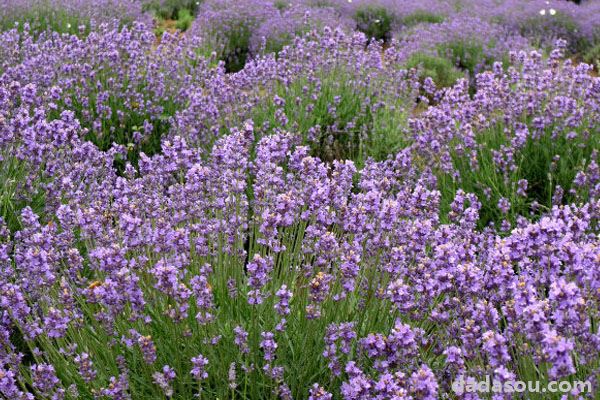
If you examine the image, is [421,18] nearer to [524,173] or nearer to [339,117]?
[339,117]

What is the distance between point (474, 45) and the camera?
8.87 m

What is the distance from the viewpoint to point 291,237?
298cm

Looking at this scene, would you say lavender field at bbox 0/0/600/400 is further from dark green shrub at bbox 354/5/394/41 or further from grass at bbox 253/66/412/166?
dark green shrub at bbox 354/5/394/41

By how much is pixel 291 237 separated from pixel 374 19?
8.89 m

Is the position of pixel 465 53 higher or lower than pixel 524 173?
lower

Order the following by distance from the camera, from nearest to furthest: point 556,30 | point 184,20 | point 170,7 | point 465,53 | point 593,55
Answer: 1. point 465,53
2. point 593,55
3. point 556,30
4. point 184,20
5. point 170,7

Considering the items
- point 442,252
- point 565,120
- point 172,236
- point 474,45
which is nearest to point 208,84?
point 565,120

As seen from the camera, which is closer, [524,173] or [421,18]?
[524,173]

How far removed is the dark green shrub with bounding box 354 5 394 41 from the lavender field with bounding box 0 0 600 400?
485 centimetres

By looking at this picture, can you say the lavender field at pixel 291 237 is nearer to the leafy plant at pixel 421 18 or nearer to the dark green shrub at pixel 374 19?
the dark green shrub at pixel 374 19

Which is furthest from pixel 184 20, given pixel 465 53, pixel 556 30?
pixel 556 30

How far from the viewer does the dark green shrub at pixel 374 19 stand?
36.2 feet

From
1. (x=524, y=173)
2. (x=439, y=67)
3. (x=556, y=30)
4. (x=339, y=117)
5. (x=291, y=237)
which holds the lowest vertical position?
(x=556, y=30)

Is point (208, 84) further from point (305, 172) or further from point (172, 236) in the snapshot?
point (172, 236)
